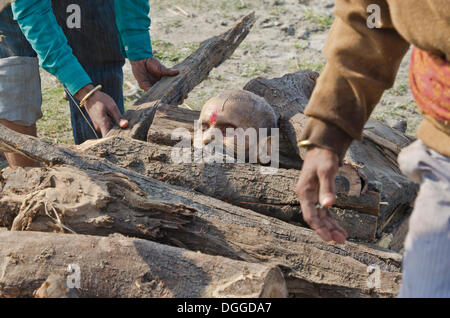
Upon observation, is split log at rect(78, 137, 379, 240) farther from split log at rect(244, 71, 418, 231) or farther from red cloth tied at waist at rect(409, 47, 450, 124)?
red cloth tied at waist at rect(409, 47, 450, 124)

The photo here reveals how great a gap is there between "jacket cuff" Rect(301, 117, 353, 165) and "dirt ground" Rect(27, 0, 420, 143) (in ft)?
10.8

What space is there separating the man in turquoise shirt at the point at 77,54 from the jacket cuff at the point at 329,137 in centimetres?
179

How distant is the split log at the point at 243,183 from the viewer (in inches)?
101

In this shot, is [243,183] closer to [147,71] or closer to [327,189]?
[327,189]

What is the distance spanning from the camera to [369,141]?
349 centimetres

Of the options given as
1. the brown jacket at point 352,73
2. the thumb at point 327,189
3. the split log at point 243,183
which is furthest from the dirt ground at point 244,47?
the thumb at point 327,189

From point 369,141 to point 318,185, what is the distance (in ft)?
5.82

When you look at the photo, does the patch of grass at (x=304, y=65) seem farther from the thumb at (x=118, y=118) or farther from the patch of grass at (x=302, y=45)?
the thumb at (x=118, y=118)

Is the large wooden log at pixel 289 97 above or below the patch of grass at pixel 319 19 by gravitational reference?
below

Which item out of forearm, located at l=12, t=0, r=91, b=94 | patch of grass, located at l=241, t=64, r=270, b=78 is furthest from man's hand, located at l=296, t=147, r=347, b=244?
patch of grass, located at l=241, t=64, r=270, b=78

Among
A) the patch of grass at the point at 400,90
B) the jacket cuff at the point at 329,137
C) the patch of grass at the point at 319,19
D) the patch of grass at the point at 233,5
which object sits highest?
the jacket cuff at the point at 329,137

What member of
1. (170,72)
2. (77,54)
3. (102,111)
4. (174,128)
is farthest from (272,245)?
(77,54)

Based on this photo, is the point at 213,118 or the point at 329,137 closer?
the point at 329,137

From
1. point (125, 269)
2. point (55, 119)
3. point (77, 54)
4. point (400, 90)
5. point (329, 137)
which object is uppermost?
point (329, 137)
